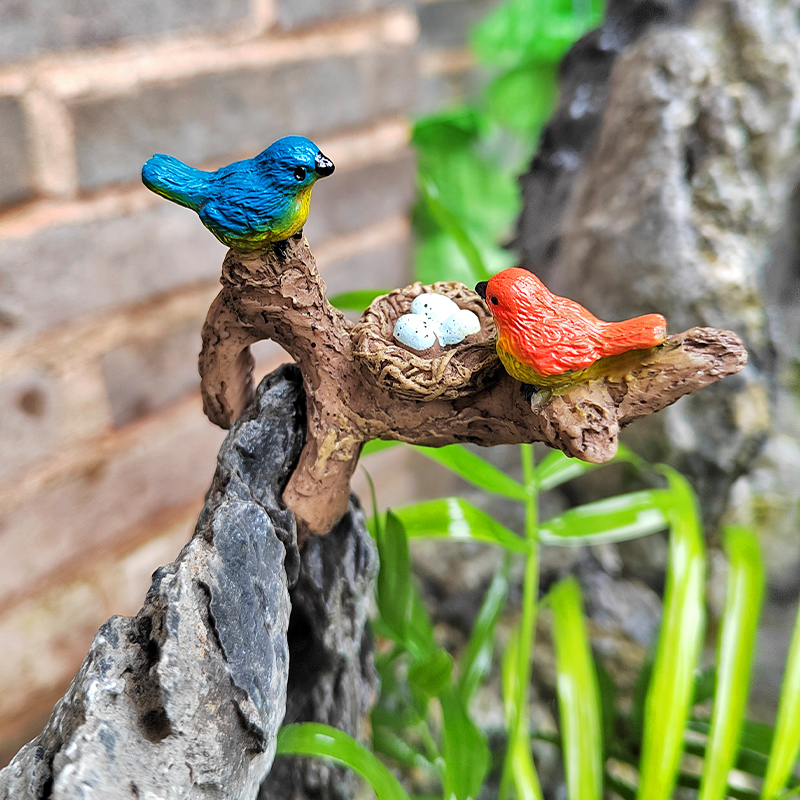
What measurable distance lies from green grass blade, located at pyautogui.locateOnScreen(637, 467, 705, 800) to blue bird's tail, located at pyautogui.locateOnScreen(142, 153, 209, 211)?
560mm

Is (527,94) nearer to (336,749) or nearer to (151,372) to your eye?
(151,372)

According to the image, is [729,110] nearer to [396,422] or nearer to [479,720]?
[396,422]

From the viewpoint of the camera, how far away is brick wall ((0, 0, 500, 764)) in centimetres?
68

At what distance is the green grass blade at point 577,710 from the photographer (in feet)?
1.93

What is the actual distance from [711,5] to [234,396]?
2.77 ft

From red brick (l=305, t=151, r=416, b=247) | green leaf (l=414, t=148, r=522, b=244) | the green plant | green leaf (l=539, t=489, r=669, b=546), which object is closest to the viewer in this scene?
the green plant

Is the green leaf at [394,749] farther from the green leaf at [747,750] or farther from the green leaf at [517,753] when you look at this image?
the green leaf at [747,750]

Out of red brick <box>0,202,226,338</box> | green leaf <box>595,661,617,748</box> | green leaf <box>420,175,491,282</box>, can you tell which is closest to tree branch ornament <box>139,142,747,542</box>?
green leaf <box>420,175,491,282</box>

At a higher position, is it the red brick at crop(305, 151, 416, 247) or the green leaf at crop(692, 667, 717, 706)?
the red brick at crop(305, 151, 416, 247)

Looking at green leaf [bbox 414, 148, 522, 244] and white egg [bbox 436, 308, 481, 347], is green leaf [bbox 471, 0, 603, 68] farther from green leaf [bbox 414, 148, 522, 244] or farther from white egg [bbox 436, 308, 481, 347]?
white egg [bbox 436, 308, 481, 347]

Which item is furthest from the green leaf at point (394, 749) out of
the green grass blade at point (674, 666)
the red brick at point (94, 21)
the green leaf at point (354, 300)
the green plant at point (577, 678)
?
the red brick at point (94, 21)

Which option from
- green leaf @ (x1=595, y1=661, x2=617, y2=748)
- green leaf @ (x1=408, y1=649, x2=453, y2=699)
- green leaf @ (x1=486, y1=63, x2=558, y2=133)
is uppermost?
green leaf @ (x1=486, y1=63, x2=558, y2=133)

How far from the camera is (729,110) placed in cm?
83

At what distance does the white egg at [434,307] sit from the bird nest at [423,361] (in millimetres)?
12
